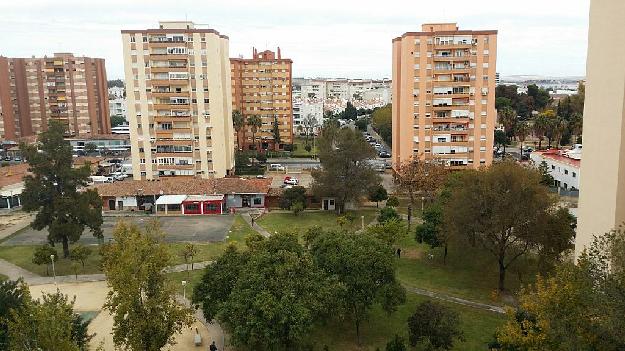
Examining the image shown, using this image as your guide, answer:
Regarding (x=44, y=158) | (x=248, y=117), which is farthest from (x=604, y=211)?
(x=248, y=117)

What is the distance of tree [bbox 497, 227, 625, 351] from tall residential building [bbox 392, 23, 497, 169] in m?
41.7

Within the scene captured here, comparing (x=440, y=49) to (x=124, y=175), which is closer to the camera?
(x=440, y=49)

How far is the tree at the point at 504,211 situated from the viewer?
2983 cm

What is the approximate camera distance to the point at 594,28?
22609 millimetres

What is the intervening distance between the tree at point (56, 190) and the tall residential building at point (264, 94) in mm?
52528

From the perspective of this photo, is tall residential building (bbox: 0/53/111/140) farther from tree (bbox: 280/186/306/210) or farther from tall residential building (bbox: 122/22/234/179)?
tree (bbox: 280/186/306/210)

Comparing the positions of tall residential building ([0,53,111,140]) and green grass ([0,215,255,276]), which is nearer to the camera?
green grass ([0,215,255,276])

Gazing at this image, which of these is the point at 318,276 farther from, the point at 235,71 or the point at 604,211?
the point at 235,71

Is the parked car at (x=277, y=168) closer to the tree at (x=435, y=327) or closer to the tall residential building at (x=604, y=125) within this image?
the tree at (x=435, y=327)

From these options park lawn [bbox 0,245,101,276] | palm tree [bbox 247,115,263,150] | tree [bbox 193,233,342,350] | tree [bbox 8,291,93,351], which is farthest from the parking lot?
palm tree [bbox 247,115,263,150]

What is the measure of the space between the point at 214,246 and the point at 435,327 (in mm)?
24329

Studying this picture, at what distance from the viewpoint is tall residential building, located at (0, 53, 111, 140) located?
94625mm

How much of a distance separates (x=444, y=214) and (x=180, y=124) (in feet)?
120

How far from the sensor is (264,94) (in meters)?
92.1
